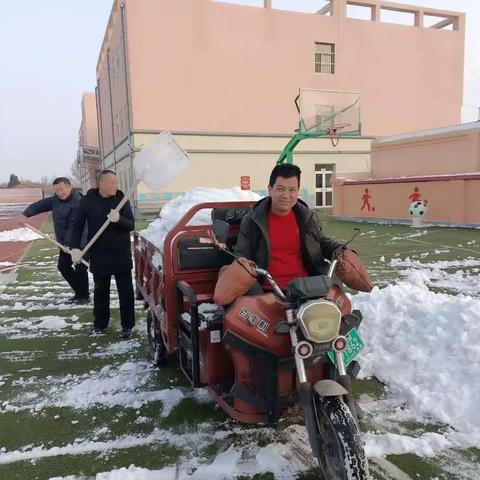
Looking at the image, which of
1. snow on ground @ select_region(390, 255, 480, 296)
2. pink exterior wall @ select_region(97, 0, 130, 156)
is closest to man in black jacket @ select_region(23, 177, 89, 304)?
snow on ground @ select_region(390, 255, 480, 296)

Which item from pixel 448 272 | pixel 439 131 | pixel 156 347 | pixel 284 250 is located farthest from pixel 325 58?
pixel 284 250

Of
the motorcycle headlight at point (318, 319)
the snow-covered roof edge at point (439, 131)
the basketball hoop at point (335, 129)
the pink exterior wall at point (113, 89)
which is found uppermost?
the pink exterior wall at point (113, 89)

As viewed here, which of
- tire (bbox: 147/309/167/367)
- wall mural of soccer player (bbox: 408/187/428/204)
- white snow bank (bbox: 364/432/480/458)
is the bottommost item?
white snow bank (bbox: 364/432/480/458)

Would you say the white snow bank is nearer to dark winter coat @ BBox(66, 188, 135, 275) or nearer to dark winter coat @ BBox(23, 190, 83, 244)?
dark winter coat @ BBox(66, 188, 135, 275)

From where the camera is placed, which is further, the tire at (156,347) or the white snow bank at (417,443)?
the tire at (156,347)

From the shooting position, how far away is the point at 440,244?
1106 centimetres

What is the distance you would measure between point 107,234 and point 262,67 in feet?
74.4

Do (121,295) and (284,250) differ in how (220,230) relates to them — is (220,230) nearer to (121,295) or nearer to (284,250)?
(284,250)

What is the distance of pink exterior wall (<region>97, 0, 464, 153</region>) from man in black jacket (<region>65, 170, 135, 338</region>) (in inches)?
764

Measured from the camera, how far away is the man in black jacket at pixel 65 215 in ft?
20.6

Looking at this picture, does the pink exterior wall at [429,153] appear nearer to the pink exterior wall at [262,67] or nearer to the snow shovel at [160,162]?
the pink exterior wall at [262,67]

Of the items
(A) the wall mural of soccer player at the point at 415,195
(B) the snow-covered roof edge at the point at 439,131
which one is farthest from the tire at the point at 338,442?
(B) the snow-covered roof edge at the point at 439,131

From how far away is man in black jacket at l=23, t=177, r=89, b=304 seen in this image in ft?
20.6

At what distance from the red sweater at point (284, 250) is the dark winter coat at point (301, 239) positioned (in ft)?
0.14
